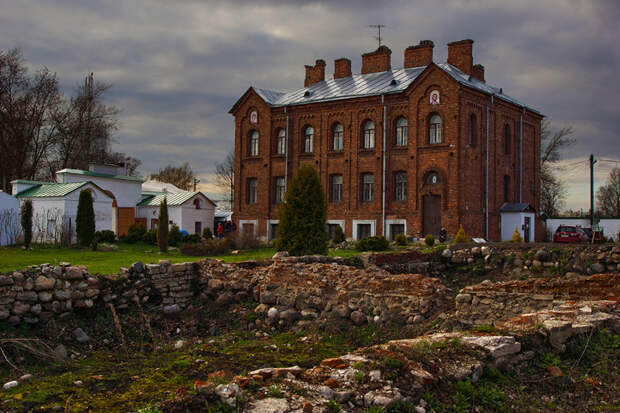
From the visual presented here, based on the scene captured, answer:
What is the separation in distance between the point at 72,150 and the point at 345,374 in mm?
41093

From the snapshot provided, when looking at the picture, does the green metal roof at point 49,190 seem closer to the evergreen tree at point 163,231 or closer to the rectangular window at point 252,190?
the evergreen tree at point 163,231

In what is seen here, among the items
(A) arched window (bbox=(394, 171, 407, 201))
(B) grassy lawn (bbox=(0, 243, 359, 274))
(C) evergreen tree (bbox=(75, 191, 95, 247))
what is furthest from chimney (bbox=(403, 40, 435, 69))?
(C) evergreen tree (bbox=(75, 191, 95, 247))

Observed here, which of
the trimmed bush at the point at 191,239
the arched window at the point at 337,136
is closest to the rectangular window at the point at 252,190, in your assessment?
the arched window at the point at 337,136

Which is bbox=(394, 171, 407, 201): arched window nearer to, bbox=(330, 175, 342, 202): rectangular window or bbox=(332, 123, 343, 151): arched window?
bbox=(330, 175, 342, 202): rectangular window

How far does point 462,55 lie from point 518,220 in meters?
10.7

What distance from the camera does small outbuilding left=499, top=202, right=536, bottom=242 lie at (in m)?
31.0

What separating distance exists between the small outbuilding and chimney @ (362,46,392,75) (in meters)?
12.1

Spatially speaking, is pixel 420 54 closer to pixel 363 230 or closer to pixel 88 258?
pixel 363 230

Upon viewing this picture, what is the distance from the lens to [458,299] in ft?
31.7

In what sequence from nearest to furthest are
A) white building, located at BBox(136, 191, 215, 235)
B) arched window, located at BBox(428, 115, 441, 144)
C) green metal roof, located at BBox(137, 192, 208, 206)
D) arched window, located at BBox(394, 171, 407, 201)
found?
arched window, located at BBox(428, 115, 441, 144) → arched window, located at BBox(394, 171, 407, 201) → white building, located at BBox(136, 191, 215, 235) → green metal roof, located at BBox(137, 192, 208, 206)

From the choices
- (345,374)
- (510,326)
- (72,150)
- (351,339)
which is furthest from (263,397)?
(72,150)

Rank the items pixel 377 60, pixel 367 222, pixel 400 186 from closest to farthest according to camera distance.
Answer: pixel 400 186, pixel 367 222, pixel 377 60

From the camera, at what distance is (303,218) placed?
17.0 meters

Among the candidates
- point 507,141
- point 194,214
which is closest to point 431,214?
point 507,141
